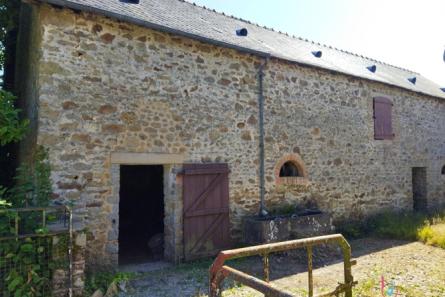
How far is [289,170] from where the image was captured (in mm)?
9031

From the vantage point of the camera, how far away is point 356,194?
10.0m

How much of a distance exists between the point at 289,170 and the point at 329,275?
3.34 m

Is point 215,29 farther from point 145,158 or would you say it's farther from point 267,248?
point 267,248

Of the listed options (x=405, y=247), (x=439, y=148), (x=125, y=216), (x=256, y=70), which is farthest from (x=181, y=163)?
(x=439, y=148)

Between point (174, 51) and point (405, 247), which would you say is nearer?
point (174, 51)

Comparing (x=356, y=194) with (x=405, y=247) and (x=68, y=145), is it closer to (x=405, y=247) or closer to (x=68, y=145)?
(x=405, y=247)

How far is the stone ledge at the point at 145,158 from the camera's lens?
6215 millimetres

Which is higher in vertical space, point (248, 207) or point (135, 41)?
point (135, 41)

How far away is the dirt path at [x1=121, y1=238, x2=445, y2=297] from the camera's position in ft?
17.3

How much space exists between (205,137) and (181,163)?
77cm

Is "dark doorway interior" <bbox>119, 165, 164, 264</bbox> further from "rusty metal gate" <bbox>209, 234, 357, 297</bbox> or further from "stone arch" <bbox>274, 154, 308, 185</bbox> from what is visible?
"rusty metal gate" <bbox>209, 234, 357, 297</bbox>

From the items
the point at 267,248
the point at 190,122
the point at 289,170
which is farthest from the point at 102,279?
the point at 289,170

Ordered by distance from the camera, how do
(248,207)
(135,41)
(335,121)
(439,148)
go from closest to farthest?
(135,41) < (248,207) < (335,121) < (439,148)

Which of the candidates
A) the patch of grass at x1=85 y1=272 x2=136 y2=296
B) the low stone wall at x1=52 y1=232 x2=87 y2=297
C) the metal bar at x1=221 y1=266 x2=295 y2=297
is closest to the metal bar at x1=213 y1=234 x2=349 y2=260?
the metal bar at x1=221 y1=266 x2=295 y2=297
